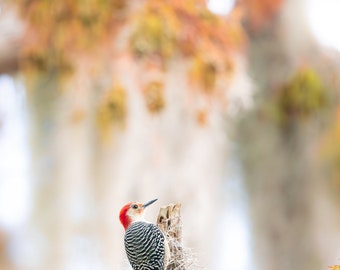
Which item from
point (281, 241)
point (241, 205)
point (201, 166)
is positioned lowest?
point (281, 241)

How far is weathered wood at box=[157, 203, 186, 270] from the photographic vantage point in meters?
1.56

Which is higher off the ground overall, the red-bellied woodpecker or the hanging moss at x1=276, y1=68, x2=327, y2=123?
the hanging moss at x1=276, y1=68, x2=327, y2=123

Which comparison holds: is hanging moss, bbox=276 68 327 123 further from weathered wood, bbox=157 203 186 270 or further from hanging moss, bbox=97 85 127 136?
weathered wood, bbox=157 203 186 270

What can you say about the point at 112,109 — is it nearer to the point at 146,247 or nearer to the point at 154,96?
the point at 154,96

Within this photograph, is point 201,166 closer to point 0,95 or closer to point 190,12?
point 190,12

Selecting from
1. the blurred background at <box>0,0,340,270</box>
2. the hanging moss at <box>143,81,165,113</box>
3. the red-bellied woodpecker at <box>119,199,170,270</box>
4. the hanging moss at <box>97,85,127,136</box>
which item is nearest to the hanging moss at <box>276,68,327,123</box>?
the blurred background at <box>0,0,340,270</box>

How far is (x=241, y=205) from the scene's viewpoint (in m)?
3.18

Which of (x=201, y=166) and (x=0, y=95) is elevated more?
(x=0, y=95)

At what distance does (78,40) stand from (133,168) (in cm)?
60

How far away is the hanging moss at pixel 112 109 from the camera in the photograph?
3.04m

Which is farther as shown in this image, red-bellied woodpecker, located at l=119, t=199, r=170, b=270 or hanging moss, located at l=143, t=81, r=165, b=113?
hanging moss, located at l=143, t=81, r=165, b=113

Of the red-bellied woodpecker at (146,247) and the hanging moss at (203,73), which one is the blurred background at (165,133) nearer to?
the hanging moss at (203,73)

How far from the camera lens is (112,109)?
3062 millimetres

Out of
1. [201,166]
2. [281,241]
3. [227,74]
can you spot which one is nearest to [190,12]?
[227,74]
